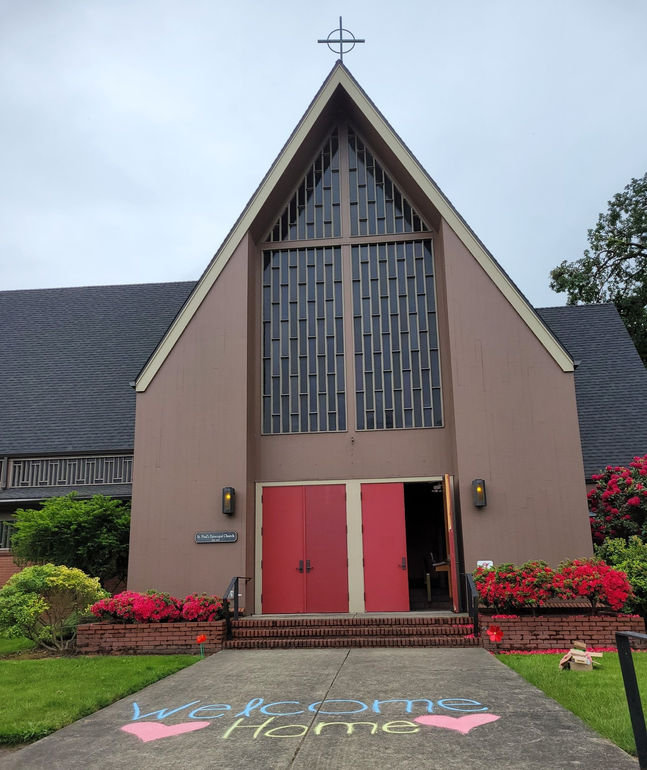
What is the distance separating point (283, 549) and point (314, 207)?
24.9 feet

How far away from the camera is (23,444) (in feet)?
55.6

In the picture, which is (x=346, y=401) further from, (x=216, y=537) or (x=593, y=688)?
(x=593, y=688)

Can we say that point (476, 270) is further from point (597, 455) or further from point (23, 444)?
point (23, 444)

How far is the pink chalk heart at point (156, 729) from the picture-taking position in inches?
239

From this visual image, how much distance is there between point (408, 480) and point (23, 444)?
31.7 ft

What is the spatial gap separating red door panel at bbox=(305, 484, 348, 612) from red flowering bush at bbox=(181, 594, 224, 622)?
7.55 feet

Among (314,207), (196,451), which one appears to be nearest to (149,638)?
(196,451)

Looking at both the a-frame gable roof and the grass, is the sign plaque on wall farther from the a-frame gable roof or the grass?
the grass

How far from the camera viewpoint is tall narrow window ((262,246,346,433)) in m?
14.6

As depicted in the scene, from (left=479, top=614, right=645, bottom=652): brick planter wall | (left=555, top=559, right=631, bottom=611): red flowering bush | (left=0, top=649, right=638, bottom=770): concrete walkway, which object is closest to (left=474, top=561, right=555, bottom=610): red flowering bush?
(left=555, top=559, right=631, bottom=611): red flowering bush

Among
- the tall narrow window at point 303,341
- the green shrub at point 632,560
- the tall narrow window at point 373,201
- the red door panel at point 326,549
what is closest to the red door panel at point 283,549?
the red door panel at point 326,549

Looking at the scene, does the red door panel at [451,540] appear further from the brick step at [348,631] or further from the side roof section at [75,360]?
the side roof section at [75,360]

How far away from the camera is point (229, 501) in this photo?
43.4 feet

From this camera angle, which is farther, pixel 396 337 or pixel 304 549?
pixel 396 337
